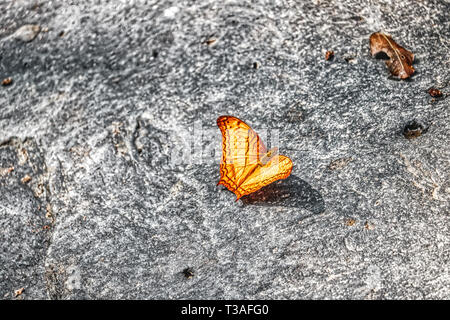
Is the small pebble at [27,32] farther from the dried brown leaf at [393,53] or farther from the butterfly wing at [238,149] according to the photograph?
the dried brown leaf at [393,53]

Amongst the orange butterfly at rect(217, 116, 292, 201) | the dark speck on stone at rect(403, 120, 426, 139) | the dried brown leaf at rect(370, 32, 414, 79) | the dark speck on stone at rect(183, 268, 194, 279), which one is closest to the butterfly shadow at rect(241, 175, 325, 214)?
the orange butterfly at rect(217, 116, 292, 201)

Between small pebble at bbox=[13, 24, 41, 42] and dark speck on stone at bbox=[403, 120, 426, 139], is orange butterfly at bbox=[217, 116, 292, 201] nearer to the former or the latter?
dark speck on stone at bbox=[403, 120, 426, 139]

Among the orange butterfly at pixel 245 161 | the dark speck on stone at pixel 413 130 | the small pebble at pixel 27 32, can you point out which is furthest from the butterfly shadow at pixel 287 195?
Result: the small pebble at pixel 27 32

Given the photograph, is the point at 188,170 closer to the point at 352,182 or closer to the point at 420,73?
the point at 352,182

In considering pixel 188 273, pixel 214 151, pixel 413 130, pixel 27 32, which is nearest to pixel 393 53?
pixel 413 130

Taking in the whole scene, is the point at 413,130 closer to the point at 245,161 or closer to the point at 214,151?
the point at 245,161
